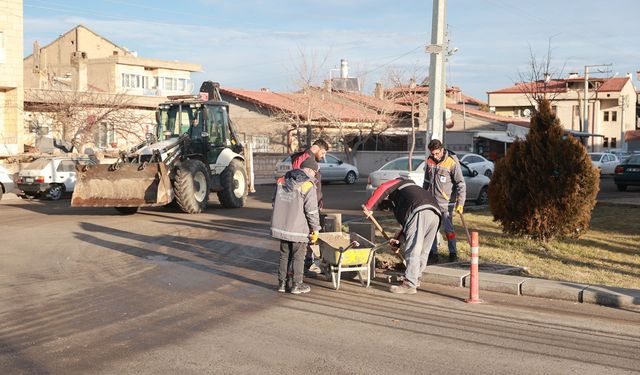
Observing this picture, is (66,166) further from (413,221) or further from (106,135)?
(413,221)

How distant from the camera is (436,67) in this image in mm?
13383

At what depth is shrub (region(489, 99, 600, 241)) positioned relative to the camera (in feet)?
43.7

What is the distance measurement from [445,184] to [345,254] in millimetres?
2766

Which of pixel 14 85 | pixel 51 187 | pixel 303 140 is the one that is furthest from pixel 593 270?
pixel 303 140

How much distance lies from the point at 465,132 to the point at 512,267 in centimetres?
3913

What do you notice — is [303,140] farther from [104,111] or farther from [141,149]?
[141,149]

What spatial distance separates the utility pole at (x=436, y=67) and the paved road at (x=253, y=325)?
3.68 m

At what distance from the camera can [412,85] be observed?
48.0 metres

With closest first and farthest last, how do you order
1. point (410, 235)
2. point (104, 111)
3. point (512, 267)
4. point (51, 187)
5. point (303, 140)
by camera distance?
point (410, 235) → point (512, 267) → point (51, 187) → point (104, 111) → point (303, 140)

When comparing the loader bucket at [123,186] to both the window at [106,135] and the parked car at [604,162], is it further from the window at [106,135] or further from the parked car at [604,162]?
the parked car at [604,162]

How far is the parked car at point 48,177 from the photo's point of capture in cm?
2506

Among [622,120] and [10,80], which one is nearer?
[10,80]

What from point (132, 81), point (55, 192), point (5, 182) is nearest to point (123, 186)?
point (55, 192)

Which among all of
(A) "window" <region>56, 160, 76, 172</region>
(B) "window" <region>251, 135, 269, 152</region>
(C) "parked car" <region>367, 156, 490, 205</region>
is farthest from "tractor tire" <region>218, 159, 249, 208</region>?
(B) "window" <region>251, 135, 269, 152</region>
